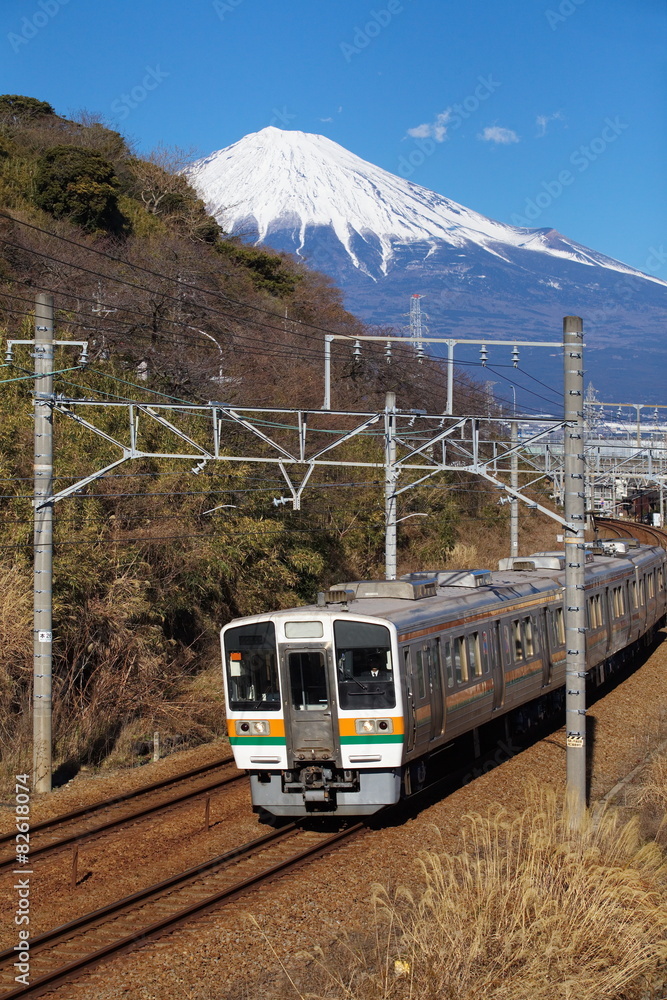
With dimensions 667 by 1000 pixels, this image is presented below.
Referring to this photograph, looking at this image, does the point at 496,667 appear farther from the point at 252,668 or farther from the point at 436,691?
the point at 252,668

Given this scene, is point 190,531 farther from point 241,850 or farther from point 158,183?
point 158,183

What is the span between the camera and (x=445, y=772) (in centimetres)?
1338

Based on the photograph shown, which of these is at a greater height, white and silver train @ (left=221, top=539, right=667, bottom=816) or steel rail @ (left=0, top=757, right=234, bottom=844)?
white and silver train @ (left=221, top=539, right=667, bottom=816)

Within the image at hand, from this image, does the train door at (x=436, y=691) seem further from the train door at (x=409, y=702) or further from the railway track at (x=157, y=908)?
the railway track at (x=157, y=908)

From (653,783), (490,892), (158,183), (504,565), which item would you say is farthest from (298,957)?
(158,183)

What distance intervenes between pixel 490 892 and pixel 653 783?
5153 millimetres

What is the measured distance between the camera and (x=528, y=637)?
50.7ft

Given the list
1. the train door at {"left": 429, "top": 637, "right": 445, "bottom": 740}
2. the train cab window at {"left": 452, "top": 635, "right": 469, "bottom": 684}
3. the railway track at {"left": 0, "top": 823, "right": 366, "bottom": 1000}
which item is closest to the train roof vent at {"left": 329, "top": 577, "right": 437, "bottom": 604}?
the train cab window at {"left": 452, "top": 635, "right": 469, "bottom": 684}

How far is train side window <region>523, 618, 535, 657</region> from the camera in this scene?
50.1 feet

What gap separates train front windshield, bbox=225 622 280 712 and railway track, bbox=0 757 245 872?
77.1 inches

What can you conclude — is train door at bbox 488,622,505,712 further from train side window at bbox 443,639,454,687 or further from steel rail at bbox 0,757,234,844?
steel rail at bbox 0,757,234,844

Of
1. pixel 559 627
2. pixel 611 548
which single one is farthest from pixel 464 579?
pixel 611 548

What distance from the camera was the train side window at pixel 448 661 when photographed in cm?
1211

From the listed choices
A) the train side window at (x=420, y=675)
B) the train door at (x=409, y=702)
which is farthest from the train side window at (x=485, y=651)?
the train door at (x=409, y=702)
